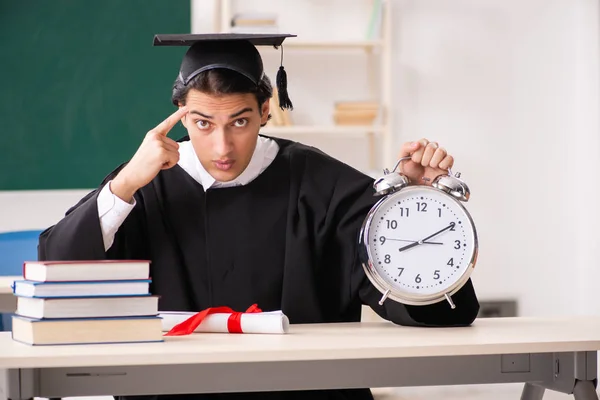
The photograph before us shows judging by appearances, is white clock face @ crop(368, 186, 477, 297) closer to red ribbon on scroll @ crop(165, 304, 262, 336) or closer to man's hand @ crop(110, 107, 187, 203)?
red ribbon on scroll @ crop(165, 304, 262, 336)

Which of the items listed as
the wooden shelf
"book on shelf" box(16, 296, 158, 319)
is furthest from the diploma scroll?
the wooden shelf

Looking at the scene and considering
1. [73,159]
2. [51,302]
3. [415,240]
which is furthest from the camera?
[73,159]

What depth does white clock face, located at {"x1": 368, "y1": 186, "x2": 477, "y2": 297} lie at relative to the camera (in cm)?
192

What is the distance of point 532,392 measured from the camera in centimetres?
203

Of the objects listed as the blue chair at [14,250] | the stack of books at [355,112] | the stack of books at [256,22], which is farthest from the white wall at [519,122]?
the blue chair at [14,250]

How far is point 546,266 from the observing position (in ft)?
17.7

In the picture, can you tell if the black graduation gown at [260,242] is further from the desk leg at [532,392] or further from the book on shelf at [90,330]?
the book on shelf at [90,330]

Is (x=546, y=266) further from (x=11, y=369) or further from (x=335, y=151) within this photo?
(x=11, y=369)

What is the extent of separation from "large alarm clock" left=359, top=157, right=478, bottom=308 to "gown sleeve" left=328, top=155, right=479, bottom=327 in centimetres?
7

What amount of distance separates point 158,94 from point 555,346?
12.0 ft

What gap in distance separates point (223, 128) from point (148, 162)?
23cm

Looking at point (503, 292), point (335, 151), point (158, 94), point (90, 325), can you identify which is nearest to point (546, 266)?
point (503, 292)

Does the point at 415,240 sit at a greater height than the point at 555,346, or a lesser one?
greater

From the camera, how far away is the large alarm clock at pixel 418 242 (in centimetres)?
191
